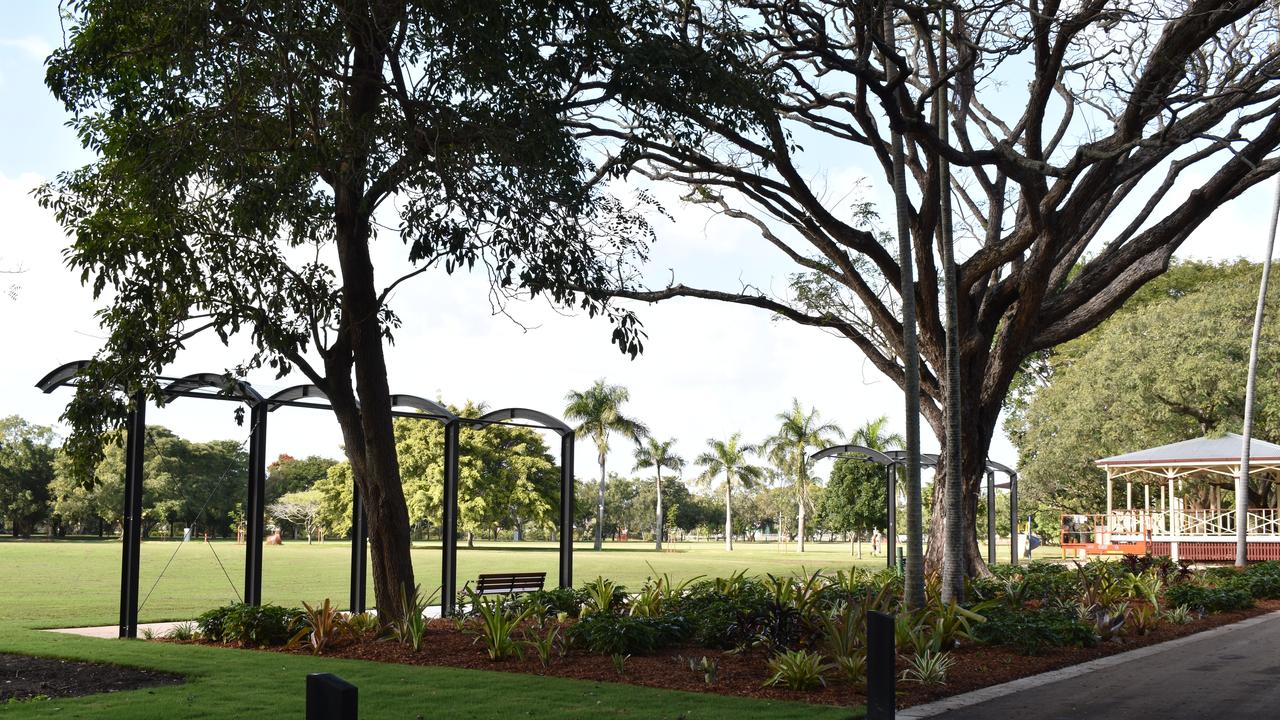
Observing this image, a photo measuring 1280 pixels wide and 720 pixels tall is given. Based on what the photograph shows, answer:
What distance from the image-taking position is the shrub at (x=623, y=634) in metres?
10.7

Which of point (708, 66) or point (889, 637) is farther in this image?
point (708, 66)

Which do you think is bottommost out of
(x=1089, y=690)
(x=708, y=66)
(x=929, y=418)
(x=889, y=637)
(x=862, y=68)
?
(x=1089, y=690)

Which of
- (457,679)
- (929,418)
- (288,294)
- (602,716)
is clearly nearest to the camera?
(602,716)

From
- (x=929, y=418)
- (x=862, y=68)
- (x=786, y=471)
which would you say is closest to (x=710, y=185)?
(x=929, y=418)

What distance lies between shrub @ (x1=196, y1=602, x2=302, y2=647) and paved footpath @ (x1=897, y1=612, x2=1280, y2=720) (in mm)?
6886

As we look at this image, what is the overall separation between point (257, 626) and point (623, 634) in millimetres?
4083

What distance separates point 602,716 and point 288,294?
5.65 meters

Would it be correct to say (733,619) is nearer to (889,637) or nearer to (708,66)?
(889,637)

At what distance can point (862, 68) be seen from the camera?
45.1ft

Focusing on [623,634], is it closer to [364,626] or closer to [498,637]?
[498,637]

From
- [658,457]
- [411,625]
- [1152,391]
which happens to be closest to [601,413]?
[658,457]

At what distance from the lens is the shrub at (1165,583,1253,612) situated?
16.7 metres

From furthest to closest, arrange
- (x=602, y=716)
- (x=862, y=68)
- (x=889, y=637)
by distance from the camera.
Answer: (x=862, y=68)
(x=602, y=716)
(x=889, y=637)

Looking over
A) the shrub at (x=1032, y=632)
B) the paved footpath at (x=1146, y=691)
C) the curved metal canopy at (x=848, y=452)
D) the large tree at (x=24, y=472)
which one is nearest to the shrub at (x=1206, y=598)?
the paved footpath at (x=1146, y=691)
